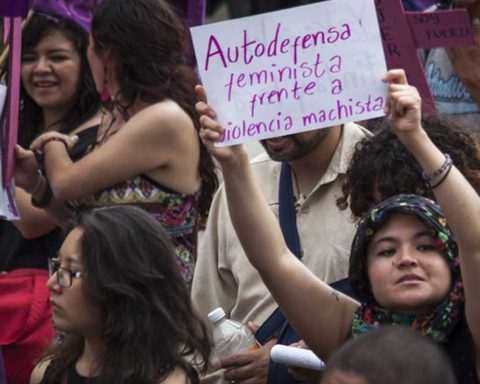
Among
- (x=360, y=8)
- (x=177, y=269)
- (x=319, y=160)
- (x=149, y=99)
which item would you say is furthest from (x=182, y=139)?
(x=360, y=8)

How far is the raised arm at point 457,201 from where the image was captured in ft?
10.3

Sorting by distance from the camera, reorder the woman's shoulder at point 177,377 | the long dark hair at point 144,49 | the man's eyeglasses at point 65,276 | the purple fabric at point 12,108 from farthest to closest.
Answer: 1. the long dark hair at point 144,49
2. the purple fabric at point 12,108
3. the man's eyeglasses at point 65,276
4. the woman's shoulder at point 177,377

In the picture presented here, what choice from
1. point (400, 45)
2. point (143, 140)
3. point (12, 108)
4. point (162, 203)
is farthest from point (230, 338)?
point (12, 108)

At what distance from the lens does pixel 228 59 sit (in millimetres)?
3611

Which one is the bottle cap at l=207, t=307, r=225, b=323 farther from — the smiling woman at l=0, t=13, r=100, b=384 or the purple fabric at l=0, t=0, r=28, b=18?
the purple fabric at l=0, t=0, r=28, b=18

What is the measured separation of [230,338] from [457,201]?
1.14 metres

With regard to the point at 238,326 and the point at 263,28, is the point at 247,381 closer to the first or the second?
the point at 238,326

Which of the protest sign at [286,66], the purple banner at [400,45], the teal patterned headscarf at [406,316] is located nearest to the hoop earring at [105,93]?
the purple banner at [400,45]

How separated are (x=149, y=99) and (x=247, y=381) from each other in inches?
46.3

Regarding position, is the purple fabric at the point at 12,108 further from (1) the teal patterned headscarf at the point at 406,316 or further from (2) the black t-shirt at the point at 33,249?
(1) the teal patterned headscarf at the point at 406,316

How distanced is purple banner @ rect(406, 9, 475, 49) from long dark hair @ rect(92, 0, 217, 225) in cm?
80

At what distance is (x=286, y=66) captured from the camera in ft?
11.8

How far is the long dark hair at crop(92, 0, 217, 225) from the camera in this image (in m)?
4.72

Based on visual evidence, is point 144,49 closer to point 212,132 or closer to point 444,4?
point 444,4
